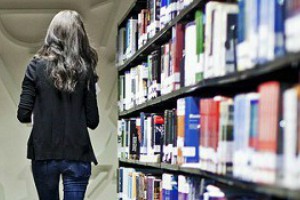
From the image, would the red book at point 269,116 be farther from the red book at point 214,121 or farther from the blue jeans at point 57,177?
the blue jeans at point 57,177

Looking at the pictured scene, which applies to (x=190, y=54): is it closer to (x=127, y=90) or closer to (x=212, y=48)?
(x=212, y=48)

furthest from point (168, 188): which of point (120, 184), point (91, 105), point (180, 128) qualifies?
point (120, 184)

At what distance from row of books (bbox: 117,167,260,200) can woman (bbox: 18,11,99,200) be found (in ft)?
1.48

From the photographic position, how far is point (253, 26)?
5.68 ft

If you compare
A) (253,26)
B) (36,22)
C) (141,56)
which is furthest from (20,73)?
(253,26)

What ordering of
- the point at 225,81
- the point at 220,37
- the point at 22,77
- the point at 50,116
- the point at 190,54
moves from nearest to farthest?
the point at 225,81
the point at 220,37
the point at 190,54
the point at 50,116
the point at 22,77

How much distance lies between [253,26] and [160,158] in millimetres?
1687

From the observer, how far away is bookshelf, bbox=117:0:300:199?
1.47 meters

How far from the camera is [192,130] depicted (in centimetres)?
247

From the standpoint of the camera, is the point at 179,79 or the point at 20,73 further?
the point at 20,73

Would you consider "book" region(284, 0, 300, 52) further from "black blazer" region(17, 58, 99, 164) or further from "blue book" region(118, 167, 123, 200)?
"blue book" region(118, 167, 123, 200)

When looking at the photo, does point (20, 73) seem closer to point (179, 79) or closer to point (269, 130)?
point (179, 79)

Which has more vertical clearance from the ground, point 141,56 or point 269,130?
point 141,56

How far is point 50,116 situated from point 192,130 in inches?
38.5
